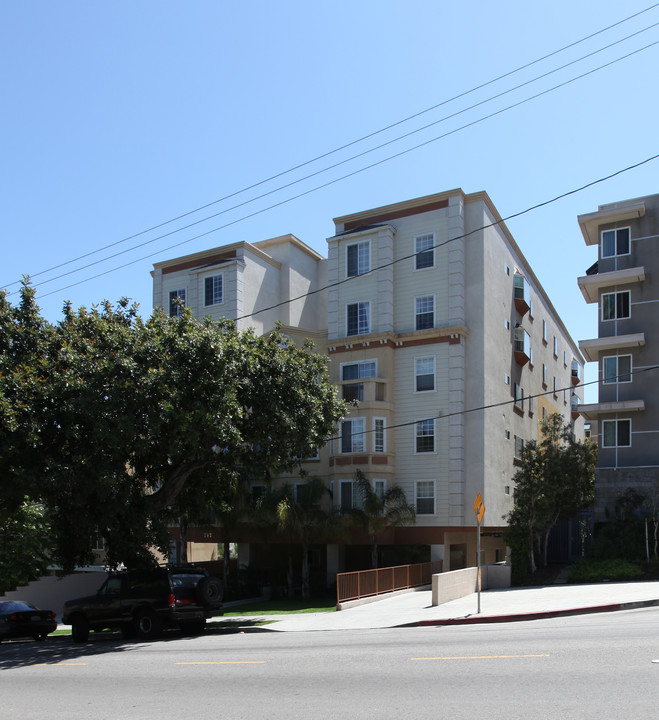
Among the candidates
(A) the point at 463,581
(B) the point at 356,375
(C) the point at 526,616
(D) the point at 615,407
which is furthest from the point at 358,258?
(C) the point at 526,616

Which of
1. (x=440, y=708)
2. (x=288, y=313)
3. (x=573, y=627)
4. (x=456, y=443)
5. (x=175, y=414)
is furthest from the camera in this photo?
→ (x=288, y=313)

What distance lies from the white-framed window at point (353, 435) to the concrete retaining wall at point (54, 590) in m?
13.1

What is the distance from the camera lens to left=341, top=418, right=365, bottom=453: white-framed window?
32.7m

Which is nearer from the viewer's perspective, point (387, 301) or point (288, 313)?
point (387, 301)

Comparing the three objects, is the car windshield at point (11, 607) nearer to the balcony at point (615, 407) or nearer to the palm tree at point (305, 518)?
the palm tree at point (305, 518)

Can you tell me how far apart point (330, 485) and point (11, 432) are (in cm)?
1719

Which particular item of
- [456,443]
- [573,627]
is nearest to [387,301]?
[456,443]

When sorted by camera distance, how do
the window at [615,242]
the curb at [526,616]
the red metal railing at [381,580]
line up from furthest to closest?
the window at [615,242] → the red metal railing at [381,580] → the curb at [526,616]

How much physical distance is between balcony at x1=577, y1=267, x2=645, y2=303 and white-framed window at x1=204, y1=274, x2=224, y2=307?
17.4 m

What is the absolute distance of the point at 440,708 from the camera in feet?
26.9

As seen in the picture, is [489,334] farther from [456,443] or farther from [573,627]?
[573,627]

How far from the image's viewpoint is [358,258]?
3475 centimetres

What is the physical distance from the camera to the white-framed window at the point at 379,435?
32.7 meters

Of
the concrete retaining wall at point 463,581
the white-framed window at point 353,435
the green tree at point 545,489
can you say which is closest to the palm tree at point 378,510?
the white-framed window at point 353,435
